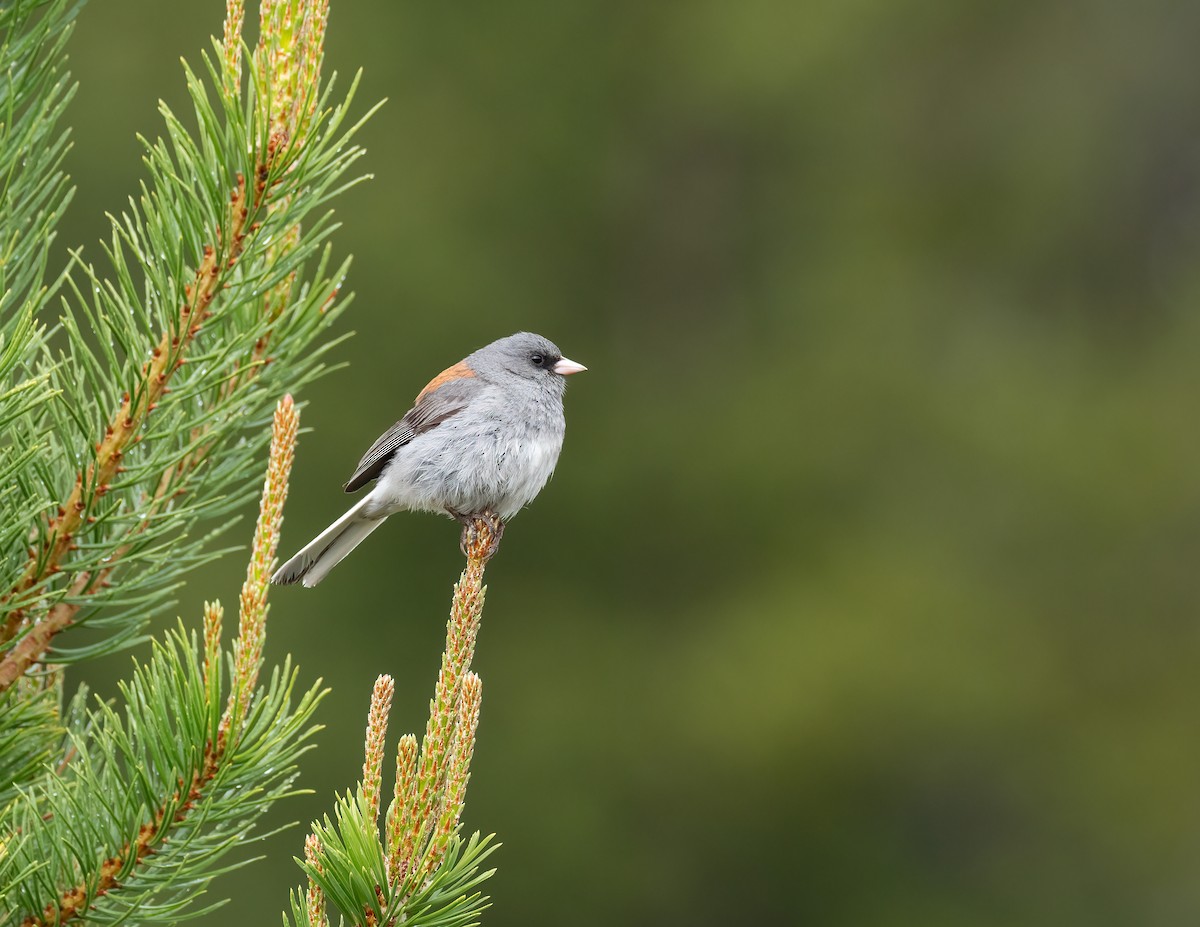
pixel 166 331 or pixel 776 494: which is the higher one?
pixel 166 331

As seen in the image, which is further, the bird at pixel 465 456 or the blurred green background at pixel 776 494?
the blurred green background at pixel 776 494

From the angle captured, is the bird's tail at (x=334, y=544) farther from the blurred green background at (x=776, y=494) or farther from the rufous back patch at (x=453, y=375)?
the blurred green background at (x=776, y=494)

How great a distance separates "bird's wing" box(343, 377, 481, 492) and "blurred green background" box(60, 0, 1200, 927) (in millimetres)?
5605

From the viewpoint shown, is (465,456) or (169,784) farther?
(465,456)

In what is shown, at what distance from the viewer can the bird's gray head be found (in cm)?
423

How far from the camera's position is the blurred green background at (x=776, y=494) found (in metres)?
10.0

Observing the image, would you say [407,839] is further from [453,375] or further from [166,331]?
[453,375]

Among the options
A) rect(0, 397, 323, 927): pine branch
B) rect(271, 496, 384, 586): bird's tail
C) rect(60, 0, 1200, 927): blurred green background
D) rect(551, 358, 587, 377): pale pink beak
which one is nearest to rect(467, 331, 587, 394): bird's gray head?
rect(551, 358, 587, 377): pale pink beak

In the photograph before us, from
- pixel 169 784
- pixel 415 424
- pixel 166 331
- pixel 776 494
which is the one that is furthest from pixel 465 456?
pixel 776 494

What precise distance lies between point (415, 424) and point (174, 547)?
2285 mm

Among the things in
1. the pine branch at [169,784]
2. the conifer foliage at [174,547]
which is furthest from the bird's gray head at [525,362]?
the pine branch at [169,784]

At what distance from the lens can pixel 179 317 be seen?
1.71 metres

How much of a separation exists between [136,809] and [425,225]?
9.05m

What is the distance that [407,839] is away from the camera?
1.61 meters
